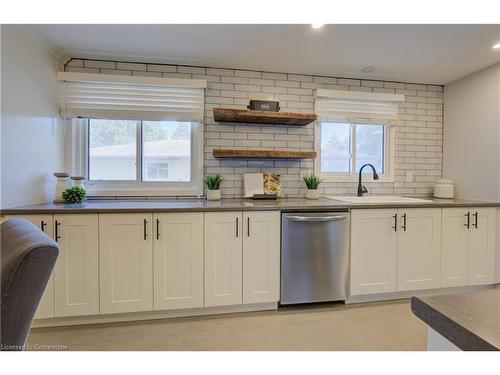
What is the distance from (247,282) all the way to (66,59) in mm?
2637

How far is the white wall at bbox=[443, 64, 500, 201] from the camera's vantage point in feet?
8.75

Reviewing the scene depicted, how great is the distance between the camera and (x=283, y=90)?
286cm

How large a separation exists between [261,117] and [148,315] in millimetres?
2017

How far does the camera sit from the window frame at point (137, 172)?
257cm

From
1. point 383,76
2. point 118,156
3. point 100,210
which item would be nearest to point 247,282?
point 100,210

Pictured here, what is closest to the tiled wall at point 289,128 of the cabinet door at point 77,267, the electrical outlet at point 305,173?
the electrical outlet at point 305,173

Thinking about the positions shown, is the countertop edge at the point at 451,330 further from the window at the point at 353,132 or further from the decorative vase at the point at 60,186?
the decorative vase at the point at 60,186

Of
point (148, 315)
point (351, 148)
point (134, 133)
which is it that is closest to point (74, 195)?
point (134, 133)

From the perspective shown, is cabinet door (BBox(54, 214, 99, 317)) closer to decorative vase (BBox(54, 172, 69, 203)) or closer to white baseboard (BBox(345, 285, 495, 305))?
decorative vase (BBox(54, 172, 69, 203))

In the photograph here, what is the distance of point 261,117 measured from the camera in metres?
2.60

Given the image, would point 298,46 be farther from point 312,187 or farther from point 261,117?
point 312,187

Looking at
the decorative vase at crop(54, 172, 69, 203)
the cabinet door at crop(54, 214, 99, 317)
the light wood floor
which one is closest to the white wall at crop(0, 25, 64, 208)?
the decorative vase at crop(54, 172, 69, 203)

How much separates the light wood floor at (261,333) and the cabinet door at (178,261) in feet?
0.62
